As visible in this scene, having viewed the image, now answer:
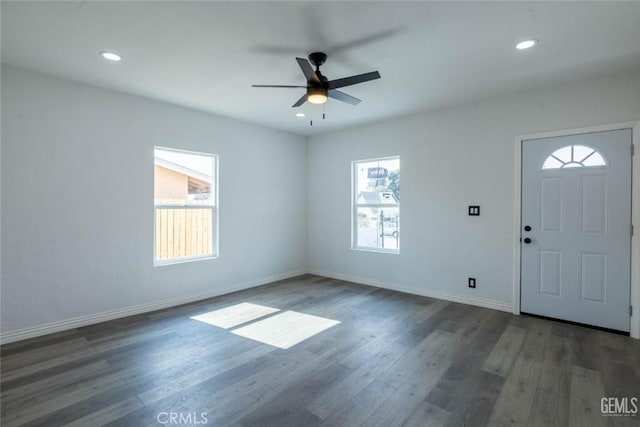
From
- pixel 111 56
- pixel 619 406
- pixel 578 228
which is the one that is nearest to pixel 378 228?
pixel 578 228

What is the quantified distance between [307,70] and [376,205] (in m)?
3.14

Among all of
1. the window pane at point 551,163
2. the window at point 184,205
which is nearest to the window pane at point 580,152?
the window pane at point 551,163

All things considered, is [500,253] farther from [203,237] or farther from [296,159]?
[203,237]

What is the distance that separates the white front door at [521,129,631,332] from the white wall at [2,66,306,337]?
407 centimetres

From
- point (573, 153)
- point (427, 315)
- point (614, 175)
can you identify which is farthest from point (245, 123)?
point (614, 175)

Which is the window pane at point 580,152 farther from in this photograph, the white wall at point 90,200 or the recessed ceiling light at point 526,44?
the white wall at point 90,200

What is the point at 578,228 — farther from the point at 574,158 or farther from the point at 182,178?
the point at 182,178

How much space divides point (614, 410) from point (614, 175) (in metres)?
2.38

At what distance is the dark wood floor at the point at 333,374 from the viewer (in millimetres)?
2023

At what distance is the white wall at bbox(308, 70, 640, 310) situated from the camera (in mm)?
3543

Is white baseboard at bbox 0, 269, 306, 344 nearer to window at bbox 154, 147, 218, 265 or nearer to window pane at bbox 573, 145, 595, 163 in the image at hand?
window at bbox 154, 147, 218, 265

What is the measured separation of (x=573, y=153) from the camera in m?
3.54

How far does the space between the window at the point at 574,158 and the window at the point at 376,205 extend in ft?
6.52
